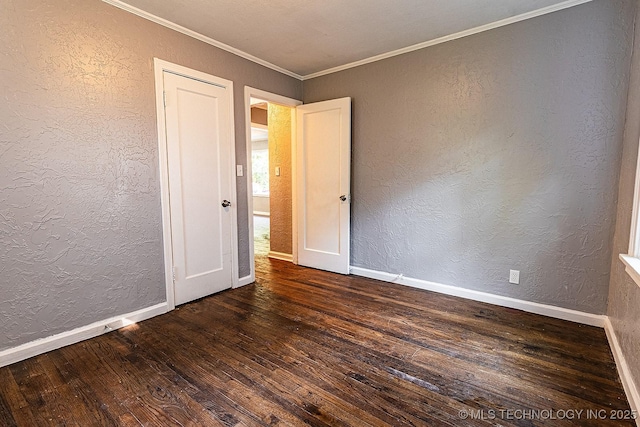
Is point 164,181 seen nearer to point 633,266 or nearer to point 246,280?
point 246,280

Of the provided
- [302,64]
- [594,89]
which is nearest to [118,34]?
[302,64]

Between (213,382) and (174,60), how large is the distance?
2.49 m

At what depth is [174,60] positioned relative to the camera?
2658mm

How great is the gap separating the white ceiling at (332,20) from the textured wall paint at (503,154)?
18 centimetres

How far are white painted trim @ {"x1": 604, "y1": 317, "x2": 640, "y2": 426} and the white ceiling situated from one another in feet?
7.86

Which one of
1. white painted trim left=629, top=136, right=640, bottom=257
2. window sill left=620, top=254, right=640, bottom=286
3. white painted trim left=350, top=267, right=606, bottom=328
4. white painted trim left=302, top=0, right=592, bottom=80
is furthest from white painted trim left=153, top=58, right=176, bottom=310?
white painted trim left=629, top=136, right=640, bottom=257

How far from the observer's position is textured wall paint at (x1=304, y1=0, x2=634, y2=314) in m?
2.34

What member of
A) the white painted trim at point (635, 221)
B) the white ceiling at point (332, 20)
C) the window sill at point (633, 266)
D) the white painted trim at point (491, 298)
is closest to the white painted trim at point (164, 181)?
the white ceiling at point (332, 20)

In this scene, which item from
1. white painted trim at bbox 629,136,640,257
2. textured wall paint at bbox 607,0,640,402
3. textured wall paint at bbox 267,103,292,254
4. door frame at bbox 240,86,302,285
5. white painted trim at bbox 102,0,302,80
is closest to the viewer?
textured wall paint at bbox 607,0,640,402

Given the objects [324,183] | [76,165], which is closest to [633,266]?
[324,183]

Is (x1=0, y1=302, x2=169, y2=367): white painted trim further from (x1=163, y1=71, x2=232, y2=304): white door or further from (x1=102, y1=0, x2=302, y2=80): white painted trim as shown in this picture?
(x1=102, y1=0, x2=302, y2=80): white painted trim

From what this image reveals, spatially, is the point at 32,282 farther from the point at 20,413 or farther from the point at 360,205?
the point at 360,205

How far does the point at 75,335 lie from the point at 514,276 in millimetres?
3478

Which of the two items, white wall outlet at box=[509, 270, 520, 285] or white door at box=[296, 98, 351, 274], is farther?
white door at box=[296, 98, 351, 274]
